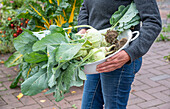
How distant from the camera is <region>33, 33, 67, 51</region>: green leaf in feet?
5.36

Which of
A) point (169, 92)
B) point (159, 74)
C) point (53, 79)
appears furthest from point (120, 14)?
point (159, 74)

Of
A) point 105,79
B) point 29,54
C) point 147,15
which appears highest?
point 147,15

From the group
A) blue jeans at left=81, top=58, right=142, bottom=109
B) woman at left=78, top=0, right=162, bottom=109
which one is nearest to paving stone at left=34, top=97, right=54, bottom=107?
woman at left=78, top=0, right=162, bottom=109

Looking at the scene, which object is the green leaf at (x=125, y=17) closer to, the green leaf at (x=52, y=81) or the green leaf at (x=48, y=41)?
the green leaf at (x=48, y=41)

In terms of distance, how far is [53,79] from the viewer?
1.59 metres

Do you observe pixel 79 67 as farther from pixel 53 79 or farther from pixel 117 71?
pixel 117 71

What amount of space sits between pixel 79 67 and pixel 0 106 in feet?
7.01

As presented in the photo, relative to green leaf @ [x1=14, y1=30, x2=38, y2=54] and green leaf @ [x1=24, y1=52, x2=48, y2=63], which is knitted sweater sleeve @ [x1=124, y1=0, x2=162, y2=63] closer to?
green leaf @ [x1=24, y1=52, x2=48, y2=63]

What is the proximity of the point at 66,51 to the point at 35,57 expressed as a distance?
0.71ft

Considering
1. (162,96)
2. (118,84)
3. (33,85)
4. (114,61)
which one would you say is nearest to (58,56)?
(33,85)

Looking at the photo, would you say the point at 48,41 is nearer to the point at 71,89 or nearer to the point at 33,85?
the point at 33,85

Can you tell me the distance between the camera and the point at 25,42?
5.74 ft

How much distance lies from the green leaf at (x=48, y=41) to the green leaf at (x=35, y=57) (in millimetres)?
38

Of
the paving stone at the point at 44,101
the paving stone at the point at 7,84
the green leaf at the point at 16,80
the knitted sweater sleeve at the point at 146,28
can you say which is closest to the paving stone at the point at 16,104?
the paving stone at the point at 44,101
